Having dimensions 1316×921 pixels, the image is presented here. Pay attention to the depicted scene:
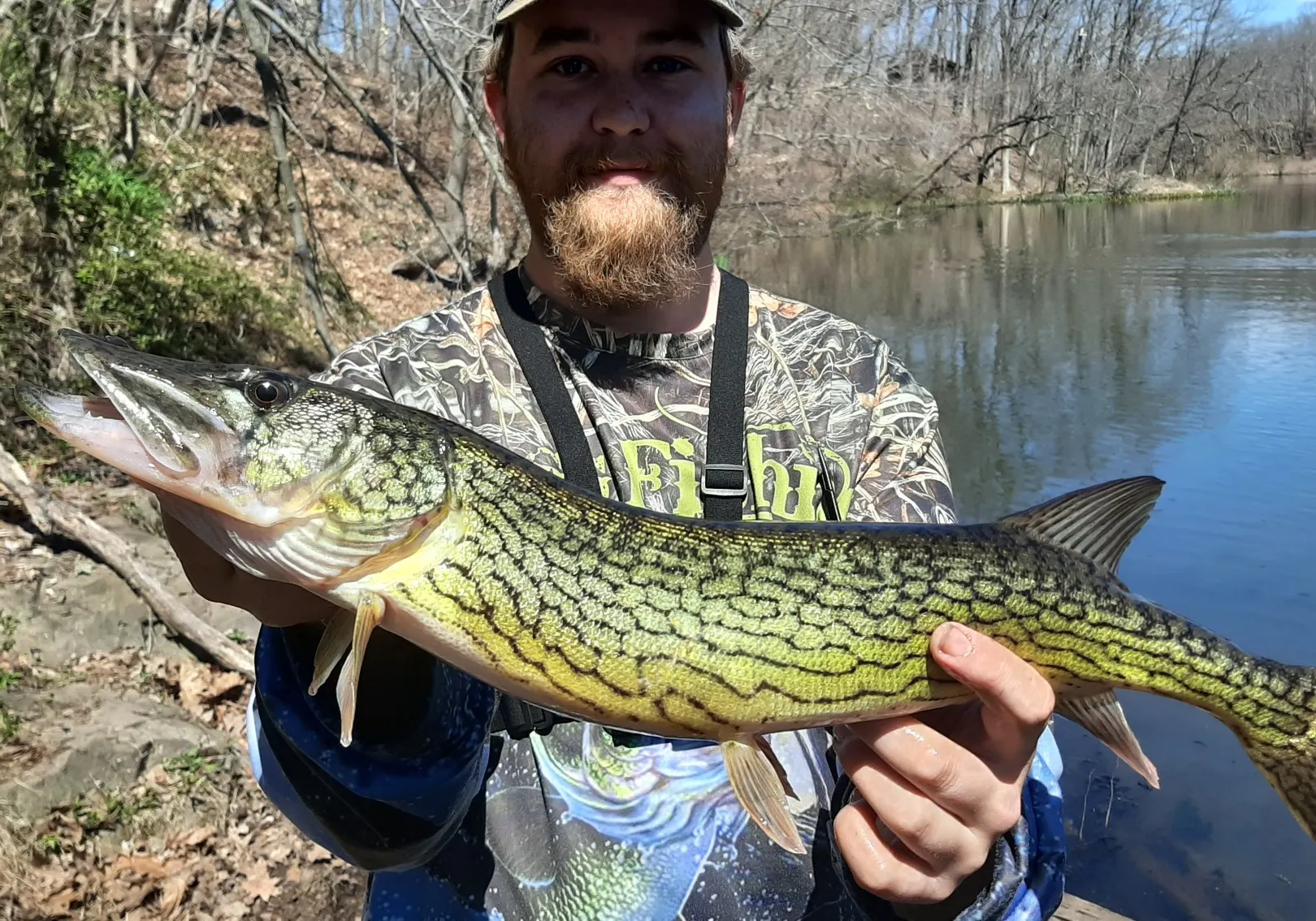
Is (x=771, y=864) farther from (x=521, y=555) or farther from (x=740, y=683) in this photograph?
(x=521, y=555)

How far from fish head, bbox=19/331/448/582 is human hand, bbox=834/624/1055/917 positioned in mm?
1078

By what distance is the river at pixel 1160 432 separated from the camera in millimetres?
4988

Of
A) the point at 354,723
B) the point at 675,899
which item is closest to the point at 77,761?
the point at 354,723

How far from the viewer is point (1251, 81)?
5803cm

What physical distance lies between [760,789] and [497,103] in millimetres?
2213

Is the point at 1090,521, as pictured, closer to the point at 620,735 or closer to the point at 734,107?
the point at 620,735

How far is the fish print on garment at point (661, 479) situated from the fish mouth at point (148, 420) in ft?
2.26

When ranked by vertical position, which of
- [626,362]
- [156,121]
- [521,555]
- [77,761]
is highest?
[156,121]

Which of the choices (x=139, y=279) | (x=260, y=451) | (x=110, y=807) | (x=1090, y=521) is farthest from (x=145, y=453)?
(x=139, y=279)

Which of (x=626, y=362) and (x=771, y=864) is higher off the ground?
(x=626, y=362)

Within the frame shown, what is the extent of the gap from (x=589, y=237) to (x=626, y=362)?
375 millimetres

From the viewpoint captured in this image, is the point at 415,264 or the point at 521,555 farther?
the point at 415,264

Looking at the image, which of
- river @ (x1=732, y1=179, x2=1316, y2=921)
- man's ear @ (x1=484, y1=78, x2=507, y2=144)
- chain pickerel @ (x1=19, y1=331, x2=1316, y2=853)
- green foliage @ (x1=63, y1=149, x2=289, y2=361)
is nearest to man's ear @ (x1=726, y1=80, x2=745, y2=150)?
man's ear @ (x1=484, y1=78, x2=507, y2=144)

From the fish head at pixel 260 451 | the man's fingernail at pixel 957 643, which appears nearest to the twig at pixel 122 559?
the fish head at pixel 260 451
